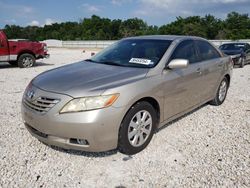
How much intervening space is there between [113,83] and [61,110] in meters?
0.71

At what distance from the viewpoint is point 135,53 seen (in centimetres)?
429

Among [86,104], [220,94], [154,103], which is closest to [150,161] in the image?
[154,103]

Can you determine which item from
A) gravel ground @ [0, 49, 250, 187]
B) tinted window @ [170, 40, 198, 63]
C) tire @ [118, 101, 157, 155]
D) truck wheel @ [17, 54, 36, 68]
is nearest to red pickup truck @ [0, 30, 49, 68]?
truck wheel @ [17, 54, 36, 68]

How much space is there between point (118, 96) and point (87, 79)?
548mm

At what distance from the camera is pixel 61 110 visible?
3047mm

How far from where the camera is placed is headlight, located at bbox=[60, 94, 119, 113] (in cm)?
302

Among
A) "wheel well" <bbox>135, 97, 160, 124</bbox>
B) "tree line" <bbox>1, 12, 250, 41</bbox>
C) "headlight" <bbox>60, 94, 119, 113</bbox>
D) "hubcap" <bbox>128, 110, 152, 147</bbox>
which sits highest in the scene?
"tree line" <bbox>1, 12, 250, 41</bbox>

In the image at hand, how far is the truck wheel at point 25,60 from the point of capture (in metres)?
12.5

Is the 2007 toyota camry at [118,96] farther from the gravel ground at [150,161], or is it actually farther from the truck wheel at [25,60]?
the truck wheel at [25,60]

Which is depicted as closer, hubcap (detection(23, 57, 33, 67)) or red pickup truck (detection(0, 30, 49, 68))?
red pickup truck (detection(0, 30, 49, 68))

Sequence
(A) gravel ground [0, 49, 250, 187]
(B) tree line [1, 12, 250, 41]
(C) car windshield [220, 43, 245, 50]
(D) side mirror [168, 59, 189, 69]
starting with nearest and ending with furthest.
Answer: (A) gravel ground [0, 49, 250, 187]
(D) side mirror [168, 59, 189, 69]
(C) car windshield [220, 43, 245, 50]
(B) tree line [1, 12, 250, 41]

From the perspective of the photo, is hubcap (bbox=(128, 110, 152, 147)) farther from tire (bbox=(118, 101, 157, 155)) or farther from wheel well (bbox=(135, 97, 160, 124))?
wheel well (bbox=(135, 97, 160, 124))

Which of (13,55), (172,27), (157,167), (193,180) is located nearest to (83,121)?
(157,167)

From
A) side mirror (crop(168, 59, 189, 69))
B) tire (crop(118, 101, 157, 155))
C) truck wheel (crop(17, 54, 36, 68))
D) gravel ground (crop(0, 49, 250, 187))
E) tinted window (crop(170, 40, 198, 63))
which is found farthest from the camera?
truck wheel (crop(17, 54, 36, 68))
